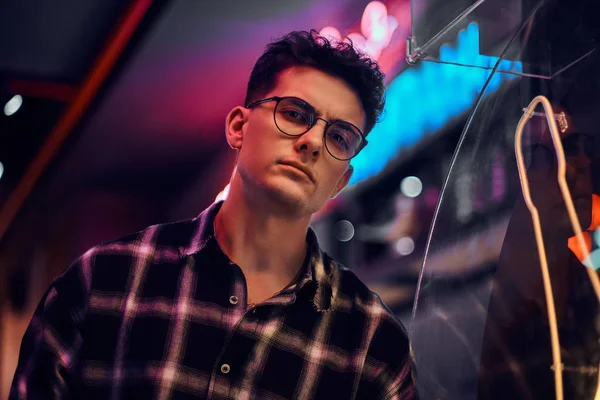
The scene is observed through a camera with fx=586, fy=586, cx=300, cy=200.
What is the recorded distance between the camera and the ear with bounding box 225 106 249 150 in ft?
3.73

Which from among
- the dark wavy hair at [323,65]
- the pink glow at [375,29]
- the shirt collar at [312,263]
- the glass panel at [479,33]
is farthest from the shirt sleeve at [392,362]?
the pink glow at [375,29]

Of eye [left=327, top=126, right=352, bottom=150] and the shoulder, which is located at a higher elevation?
eye [left=327, top=126, right=352, bottom=150]

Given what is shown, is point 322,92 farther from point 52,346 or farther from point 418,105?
point 52,346

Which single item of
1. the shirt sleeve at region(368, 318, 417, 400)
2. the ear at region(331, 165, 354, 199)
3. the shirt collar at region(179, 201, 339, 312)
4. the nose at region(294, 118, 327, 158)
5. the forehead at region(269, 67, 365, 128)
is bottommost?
the shirt sleeve at region(368, 318, 417, 400)

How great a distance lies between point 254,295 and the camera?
1062 mm

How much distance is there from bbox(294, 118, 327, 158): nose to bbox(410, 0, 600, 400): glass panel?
235 mm

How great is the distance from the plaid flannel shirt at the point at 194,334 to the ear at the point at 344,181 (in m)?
0.14

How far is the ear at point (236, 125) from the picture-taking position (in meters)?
1.14

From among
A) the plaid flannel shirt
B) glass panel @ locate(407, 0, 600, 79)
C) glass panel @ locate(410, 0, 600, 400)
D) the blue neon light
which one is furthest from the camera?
the blue neon light

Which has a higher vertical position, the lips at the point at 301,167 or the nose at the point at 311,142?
the nose at the point at 311,142

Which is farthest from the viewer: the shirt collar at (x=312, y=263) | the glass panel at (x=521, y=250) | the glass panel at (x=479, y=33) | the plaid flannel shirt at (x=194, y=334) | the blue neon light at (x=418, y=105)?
the blue neon light at (x=418, y=105)

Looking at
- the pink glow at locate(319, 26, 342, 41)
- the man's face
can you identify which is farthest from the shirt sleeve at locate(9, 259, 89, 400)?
the pink glow at locate(319, 26, 342, 41)

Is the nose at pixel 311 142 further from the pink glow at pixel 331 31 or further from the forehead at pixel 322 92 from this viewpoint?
the pink glow at pixel 331 31

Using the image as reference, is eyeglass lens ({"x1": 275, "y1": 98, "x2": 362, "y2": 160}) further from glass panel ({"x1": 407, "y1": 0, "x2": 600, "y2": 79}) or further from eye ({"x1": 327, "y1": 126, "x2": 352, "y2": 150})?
glass panel ({"x1": 407, "y1": 0, "x2": 600, "y2": 79})
